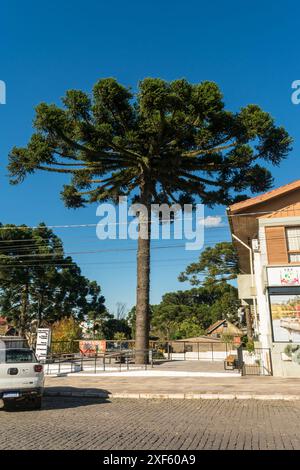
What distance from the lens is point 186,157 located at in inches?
878

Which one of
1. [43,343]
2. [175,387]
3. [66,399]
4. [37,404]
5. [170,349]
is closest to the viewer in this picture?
[37,404]

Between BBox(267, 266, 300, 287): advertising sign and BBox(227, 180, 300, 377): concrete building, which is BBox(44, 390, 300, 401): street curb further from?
BBox(267, 266, 300, 287): advertising sign

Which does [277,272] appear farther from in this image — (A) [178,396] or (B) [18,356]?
(B) [18,356]

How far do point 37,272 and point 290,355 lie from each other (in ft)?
113

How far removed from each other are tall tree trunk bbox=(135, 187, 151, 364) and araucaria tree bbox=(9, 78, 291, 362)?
0.06m

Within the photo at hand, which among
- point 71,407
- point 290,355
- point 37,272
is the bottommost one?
point 71,407

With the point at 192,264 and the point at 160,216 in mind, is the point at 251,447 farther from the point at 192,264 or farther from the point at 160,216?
the point at 192,264

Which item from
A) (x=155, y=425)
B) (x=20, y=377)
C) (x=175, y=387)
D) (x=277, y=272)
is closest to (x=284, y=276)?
(x=277, y=272)

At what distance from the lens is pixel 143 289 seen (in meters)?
21.7

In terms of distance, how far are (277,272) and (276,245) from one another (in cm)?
136

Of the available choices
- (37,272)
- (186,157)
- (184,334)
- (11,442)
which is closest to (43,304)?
(37,272)

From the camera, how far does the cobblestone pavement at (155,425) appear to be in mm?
5688

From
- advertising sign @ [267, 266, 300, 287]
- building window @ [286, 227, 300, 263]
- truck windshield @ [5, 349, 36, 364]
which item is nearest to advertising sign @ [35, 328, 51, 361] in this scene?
truck windshield @ [5, 349, 36, 364]
